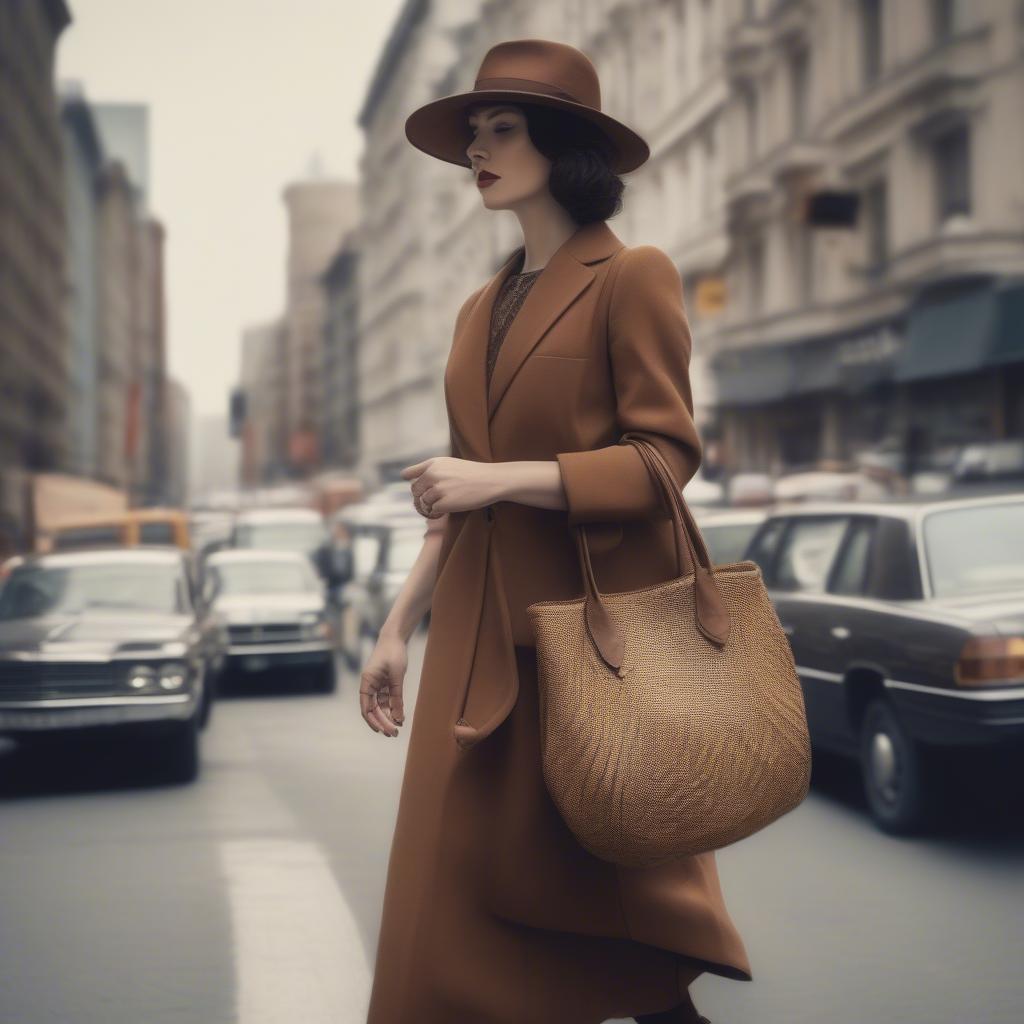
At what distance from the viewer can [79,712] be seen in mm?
10023

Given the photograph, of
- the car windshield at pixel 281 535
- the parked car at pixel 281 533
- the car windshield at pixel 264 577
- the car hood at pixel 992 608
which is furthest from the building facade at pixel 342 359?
the car hood at pixel 992 608

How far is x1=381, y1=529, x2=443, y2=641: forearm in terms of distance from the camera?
311cm

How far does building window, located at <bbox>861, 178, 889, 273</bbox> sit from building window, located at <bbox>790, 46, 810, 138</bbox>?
4056 mm

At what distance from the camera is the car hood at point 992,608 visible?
278 inches

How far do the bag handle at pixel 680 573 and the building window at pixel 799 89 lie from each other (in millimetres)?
33368

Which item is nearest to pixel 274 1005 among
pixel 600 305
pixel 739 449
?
pixel 600 305

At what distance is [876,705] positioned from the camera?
8.02 metres

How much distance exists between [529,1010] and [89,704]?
7.68m

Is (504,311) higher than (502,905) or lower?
higher

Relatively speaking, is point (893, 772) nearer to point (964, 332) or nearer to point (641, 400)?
point (641, 400)

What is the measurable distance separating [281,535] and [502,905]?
87.4 ft

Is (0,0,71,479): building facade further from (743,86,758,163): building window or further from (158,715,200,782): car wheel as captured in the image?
(158,715,200,782): car wheel

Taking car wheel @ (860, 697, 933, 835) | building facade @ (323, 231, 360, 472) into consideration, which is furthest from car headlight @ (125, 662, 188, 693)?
building facade @ (323, 231, 360, 472)

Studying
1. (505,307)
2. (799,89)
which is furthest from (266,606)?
(799,89)
